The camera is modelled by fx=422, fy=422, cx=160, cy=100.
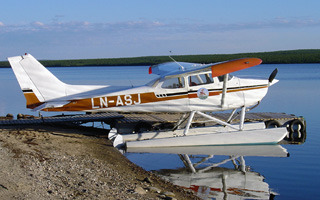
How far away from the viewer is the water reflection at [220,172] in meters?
7.71

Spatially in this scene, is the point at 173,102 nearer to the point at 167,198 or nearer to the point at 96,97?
the point at 96,97

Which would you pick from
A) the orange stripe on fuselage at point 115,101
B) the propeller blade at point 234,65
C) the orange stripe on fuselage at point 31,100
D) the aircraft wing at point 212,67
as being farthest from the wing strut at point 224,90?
the orange stripe on fuselage at point 31,100

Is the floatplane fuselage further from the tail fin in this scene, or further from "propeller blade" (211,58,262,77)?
"propeller blade" (211,58,262,77)

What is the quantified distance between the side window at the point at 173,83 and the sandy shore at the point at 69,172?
7.02ft

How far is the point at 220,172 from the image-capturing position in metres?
9.15

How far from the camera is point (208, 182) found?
836cm

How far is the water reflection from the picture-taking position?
7.71 meters

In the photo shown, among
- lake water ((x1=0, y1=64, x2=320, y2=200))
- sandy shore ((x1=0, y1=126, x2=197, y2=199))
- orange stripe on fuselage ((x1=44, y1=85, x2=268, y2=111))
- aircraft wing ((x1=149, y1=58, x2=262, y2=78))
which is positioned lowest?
lake water ((x1=0, y1=64, x2=320, y2=200))

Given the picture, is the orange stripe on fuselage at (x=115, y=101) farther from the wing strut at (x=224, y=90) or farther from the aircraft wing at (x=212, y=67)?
the aircraft wing at (x=212, y=67)

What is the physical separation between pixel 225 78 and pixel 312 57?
8159 cm

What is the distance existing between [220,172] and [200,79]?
2837mm

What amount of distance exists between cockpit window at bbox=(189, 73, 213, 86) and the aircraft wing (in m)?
0.23

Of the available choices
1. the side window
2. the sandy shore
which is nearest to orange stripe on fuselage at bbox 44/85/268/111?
the side window

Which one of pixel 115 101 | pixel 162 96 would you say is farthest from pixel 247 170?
pixel 115 101
